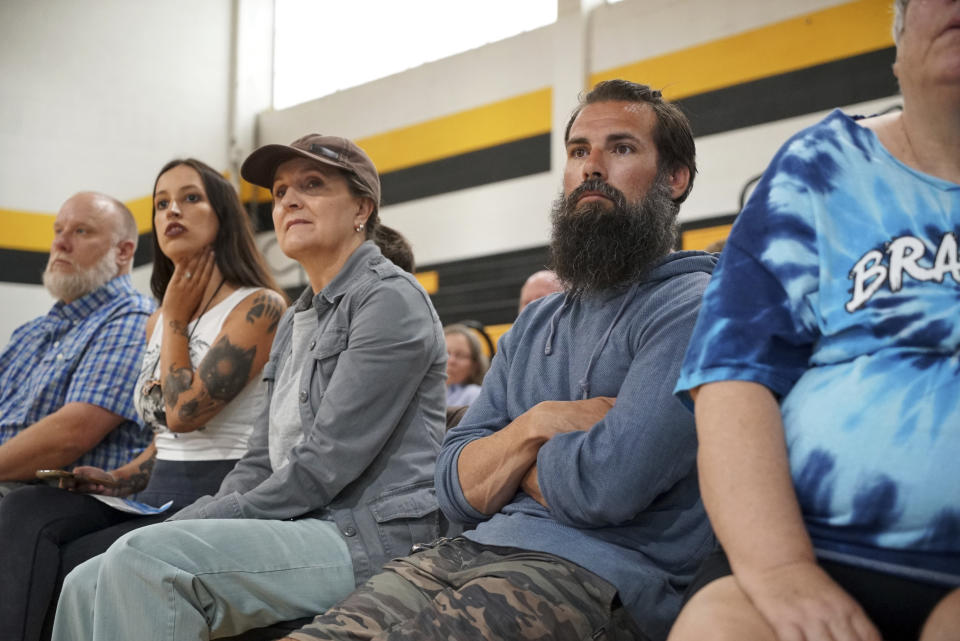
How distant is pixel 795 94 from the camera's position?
17.6 feet

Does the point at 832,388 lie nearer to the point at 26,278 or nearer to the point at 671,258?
the point at 671,258

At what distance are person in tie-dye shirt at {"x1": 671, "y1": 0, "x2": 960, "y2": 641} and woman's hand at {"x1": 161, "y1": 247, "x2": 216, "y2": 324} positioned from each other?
1902 millimetres

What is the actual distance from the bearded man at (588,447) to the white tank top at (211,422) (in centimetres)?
97

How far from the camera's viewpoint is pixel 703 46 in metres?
5.79

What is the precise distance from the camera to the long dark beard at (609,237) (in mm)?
1745

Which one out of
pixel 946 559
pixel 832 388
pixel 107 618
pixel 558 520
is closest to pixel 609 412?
pixel 558 520

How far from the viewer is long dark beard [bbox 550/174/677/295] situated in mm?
1745

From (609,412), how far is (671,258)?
1.37 feet

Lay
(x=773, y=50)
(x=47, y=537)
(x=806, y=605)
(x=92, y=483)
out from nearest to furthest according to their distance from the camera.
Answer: (x=806, y=605) → (x=47, y=537) → (x=92, y=483) → (x=773, y=50)

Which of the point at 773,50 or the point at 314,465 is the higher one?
the point at 773,50

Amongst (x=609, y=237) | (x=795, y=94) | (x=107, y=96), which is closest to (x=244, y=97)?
(x=107, y=96)

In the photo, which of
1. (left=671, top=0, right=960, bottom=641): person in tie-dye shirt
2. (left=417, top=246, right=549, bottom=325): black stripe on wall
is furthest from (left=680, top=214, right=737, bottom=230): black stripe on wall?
(left=671, top=0, right=960, bottom=641): person in tie-dye shirt

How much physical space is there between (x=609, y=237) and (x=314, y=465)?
0.77m

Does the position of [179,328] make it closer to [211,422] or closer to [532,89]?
[211,422]
